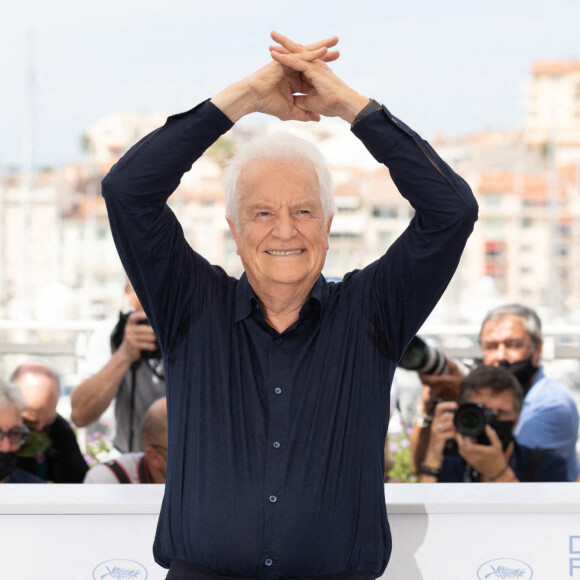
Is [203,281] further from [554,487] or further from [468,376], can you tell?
[468,376]

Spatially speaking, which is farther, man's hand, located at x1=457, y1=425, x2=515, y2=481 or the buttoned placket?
man's hand, located at x1=457, y1=425, x2=515, y2=481

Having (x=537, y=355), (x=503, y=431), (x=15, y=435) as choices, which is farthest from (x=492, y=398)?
(x=15, y=435)

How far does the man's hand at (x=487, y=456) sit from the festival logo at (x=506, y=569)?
2.79 feet

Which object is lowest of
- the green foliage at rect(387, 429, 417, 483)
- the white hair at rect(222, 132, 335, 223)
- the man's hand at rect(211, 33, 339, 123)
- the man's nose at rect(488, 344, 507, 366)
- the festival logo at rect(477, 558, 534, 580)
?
the green foliage at rect(387, 429, 417, 483)

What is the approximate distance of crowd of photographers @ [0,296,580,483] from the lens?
2822mm

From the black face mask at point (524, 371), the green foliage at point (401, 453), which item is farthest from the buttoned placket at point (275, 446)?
the green foliage at point (401, 453)

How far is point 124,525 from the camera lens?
76.2 inches

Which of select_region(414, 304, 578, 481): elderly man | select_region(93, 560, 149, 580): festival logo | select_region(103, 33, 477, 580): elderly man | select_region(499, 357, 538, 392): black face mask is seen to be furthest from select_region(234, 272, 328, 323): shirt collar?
select_region(499, 357, 538, 392): black face mask

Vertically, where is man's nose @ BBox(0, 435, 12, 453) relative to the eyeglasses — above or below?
below

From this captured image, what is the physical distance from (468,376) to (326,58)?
166cm

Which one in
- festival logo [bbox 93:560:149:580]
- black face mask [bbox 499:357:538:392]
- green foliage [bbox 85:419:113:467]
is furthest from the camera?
green foliage [bbox 85:419:113:467]

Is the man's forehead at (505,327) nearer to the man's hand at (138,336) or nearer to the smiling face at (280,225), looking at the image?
the man's hand at (138,336)

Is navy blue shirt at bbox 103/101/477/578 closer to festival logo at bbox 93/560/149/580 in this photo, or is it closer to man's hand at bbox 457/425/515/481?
festival logo at bbox 93/560/149/580

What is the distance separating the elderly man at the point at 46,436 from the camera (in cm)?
313
